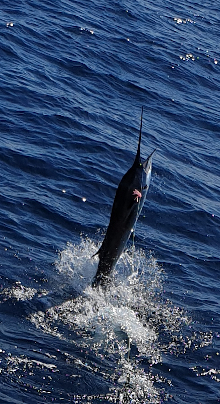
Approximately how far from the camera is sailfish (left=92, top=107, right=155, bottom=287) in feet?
34.8

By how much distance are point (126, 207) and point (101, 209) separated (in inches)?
200

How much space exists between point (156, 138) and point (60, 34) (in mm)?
7061

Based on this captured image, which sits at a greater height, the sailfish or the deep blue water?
the sailfish

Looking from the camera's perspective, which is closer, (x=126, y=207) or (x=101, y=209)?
(x=126, y=207)

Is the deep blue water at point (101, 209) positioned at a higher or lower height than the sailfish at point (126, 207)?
lower

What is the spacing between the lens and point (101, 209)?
15773 mm

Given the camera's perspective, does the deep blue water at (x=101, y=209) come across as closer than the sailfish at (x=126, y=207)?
No

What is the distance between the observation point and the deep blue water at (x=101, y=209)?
35.7 ft

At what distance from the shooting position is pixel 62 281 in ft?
42.3

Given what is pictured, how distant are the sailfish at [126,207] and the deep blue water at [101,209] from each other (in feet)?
4.64

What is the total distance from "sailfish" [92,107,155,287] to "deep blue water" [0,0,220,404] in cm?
141

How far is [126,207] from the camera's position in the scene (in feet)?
35.1

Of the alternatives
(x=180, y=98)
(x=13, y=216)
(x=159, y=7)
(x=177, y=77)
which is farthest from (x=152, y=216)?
(x=159, y=7)

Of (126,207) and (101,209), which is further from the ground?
(126,207)
